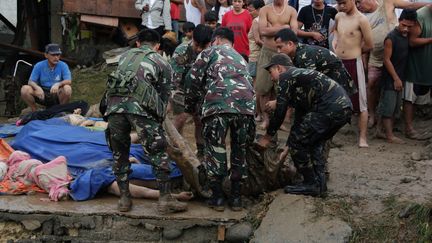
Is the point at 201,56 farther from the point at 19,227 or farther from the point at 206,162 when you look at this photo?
the point at 19,227

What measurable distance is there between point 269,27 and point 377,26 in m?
1.66

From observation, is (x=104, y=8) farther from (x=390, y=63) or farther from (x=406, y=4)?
(x=390, y=63)

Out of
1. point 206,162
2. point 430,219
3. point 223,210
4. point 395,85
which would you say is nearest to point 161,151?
point 206,162

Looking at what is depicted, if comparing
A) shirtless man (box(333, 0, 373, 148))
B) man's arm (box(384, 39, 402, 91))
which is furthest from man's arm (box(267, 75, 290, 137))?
man's arm (box(384, 39, 402, 91))

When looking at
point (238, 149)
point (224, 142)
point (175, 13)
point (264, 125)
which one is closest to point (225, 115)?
point (224, 142)

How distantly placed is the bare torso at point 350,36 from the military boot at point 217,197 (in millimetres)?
3224

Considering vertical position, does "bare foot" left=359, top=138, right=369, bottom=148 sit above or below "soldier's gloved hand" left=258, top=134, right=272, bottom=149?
Answer: below

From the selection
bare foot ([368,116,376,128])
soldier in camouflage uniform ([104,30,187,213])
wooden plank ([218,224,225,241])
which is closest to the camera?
soldier in camouflage uniform ([104,30,187,213])

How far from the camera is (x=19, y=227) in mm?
6133

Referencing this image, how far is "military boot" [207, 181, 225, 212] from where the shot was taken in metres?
6.09

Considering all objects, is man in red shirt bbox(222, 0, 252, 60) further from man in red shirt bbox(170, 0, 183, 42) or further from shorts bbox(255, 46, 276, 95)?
man in red shirt bbox(170, 0, 183, 42)

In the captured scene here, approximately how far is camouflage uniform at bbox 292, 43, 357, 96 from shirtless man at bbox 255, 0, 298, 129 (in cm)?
207

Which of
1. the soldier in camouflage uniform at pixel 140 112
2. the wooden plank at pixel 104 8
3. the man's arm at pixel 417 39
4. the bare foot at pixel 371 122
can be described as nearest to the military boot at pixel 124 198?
the soldier in camouflage uniform at pixel 140 112

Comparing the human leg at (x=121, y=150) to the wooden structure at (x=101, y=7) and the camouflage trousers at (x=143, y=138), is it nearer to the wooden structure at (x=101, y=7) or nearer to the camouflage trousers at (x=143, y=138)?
the camouflage trousers at (x=143, y=138)
